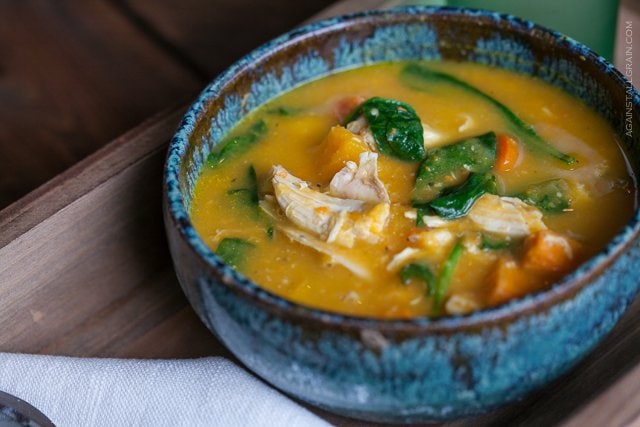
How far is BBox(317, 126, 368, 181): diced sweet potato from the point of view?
162 centimetres

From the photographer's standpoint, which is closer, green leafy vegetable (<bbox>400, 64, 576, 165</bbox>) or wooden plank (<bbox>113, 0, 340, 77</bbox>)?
green leafy vegetable (<bbox>400, 64, 576, 165</bbox>)

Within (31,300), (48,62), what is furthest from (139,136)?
(48,62)

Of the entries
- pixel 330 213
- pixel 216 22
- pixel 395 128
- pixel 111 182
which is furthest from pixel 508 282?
pixel 216 22

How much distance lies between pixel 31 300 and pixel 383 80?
82 centimetres

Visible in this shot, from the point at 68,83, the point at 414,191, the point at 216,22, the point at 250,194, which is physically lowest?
the point at 68,83

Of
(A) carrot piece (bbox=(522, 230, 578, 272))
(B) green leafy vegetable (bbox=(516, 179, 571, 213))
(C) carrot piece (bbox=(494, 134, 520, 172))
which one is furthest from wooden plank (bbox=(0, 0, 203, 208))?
(A) carrot piece (bbox=(522, 230, 578, 272))

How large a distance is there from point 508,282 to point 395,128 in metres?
0.42

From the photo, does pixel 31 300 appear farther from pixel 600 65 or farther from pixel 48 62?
pixel 600 65

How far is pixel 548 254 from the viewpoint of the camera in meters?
1.38

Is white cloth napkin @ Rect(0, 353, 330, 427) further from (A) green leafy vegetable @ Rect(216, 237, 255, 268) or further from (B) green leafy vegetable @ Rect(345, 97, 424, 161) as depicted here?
(B) green leafy vegetable @ Rect(345, 97, 424, 161)

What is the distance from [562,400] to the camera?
1.44 meters

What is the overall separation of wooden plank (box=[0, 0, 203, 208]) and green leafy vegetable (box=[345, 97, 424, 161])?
1.87ft

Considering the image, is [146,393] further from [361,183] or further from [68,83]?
[68,83]

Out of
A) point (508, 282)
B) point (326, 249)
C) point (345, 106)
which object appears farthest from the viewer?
point (345, 106)
